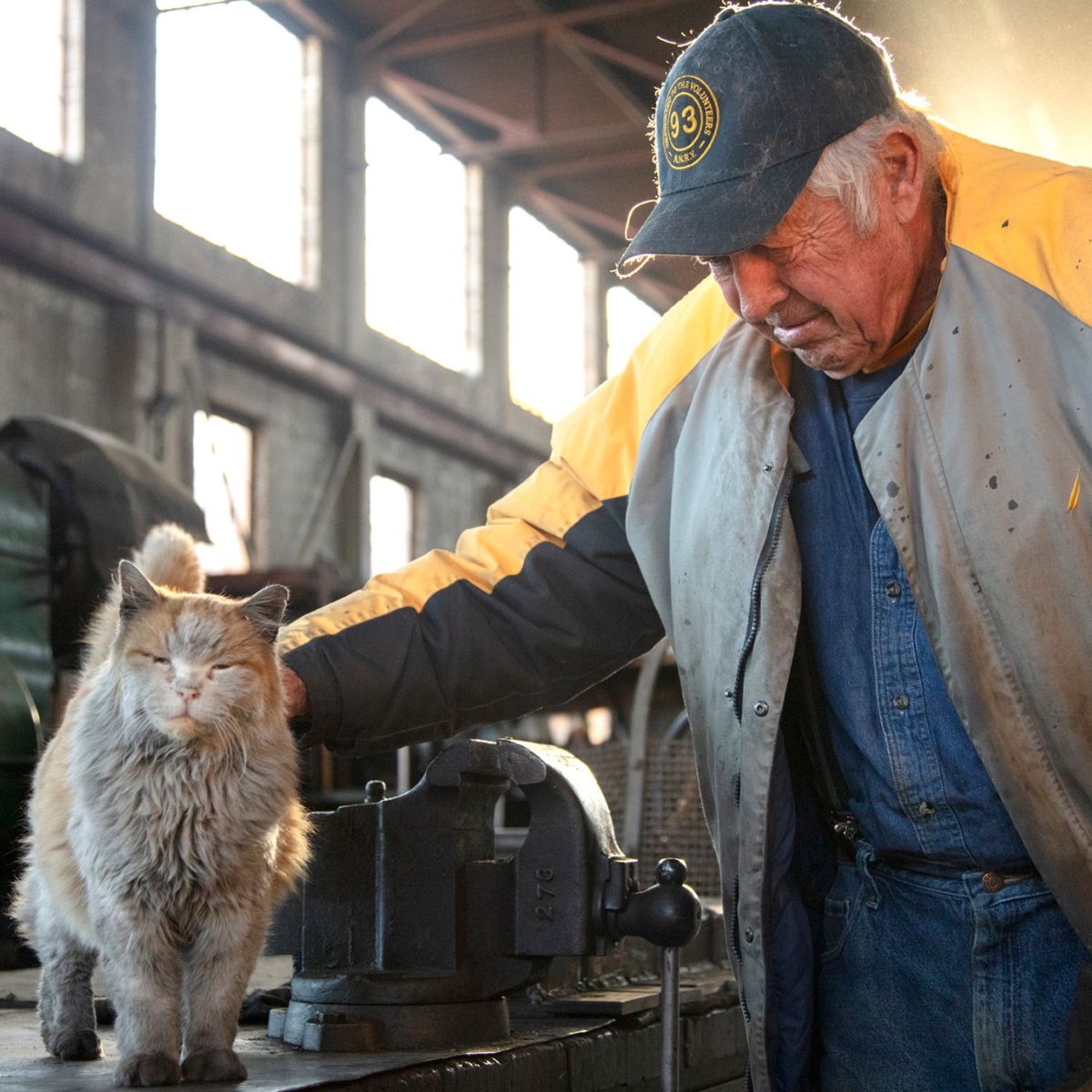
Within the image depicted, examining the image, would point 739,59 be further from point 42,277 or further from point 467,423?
point 467,423

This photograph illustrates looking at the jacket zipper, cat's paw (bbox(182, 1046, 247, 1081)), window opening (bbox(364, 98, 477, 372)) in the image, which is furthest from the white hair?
window opening (bbox(364, 98, 477, 372))

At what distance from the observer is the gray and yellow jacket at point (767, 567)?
1.53 meters

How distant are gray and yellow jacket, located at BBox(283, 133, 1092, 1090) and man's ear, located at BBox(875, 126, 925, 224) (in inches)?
2.0

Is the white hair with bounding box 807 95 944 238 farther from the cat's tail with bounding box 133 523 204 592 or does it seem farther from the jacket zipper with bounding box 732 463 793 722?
the cat's tail with bounding box 133 523 204 592

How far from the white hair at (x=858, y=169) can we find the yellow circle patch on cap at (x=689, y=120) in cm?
13

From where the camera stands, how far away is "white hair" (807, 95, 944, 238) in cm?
165

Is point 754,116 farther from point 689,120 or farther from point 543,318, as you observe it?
point 543,318

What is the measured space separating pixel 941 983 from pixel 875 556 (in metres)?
0.47

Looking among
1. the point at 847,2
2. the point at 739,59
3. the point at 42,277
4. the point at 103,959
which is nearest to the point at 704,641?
the point at 739,59

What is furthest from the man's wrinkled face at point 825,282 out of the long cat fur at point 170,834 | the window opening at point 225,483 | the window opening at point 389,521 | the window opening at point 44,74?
the window opening at point 389,521

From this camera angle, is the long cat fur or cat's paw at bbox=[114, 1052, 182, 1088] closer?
cat's paw at bbox=[114, 1052, 182, 1088]

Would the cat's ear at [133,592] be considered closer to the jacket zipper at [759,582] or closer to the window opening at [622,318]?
the jacket zipper at [759,582]

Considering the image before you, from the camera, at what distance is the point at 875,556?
170cm

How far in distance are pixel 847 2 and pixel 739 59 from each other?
8.30 feet
